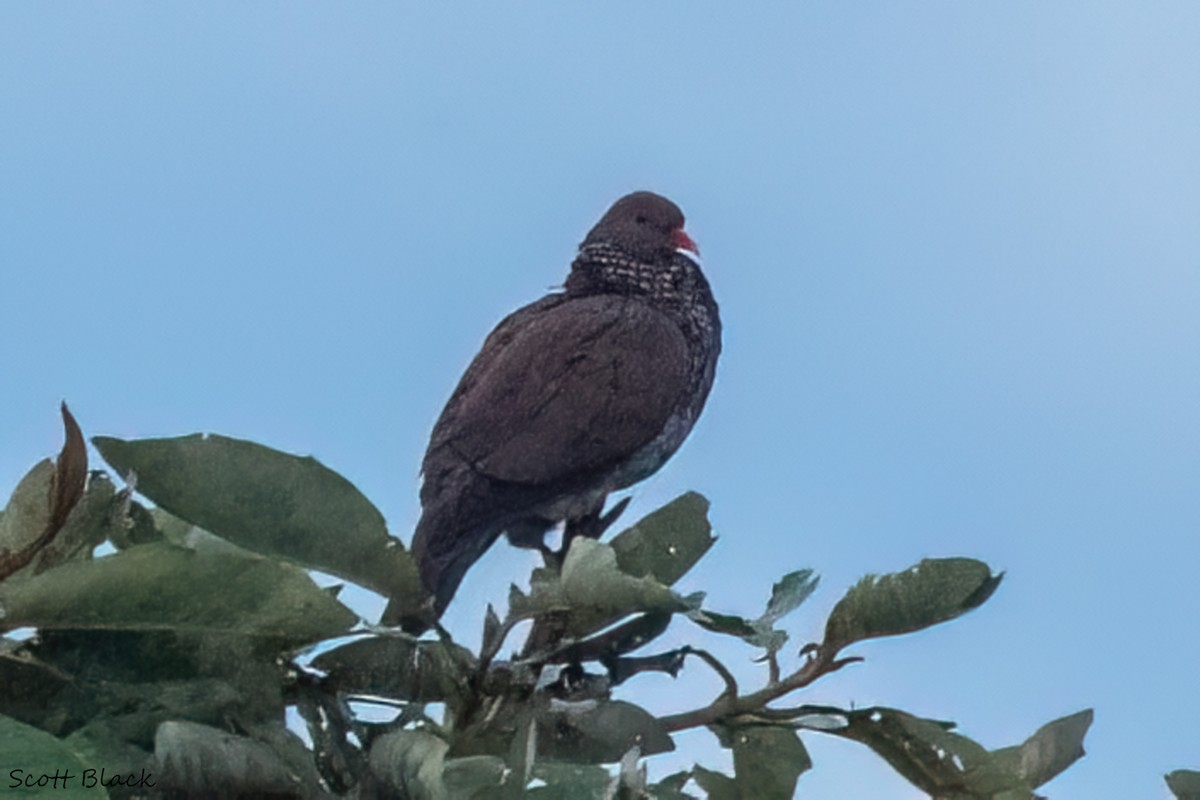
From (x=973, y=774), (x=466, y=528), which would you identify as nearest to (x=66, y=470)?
(x=973, y=774)

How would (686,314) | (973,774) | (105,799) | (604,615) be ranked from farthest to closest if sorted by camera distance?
1. (686,314)
2. (973,774)
3. (604,615)
4. (105,799)

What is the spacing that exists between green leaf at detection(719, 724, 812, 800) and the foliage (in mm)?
27

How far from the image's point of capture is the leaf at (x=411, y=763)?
0.83 metres

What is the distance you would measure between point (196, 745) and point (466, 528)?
173cm

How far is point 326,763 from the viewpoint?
0.91m

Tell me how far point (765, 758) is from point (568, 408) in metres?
1.95

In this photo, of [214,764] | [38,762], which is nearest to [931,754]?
[214,764]

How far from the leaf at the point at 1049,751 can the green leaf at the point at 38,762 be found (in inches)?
28.4

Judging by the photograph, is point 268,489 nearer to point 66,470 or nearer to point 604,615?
point 66,470

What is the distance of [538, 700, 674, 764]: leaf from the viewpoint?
40.3 inches

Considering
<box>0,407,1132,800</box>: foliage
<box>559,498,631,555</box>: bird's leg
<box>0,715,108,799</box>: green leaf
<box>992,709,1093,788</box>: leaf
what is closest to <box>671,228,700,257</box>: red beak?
<box>559,498,631,555</box>: bird's leg

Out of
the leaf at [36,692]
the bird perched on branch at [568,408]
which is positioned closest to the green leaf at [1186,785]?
the leaf at [36,692]

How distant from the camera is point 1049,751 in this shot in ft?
4.01

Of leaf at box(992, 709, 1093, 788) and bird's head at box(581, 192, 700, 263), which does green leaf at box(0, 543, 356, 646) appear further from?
bird's head at box(581, 192, 700, 263)
